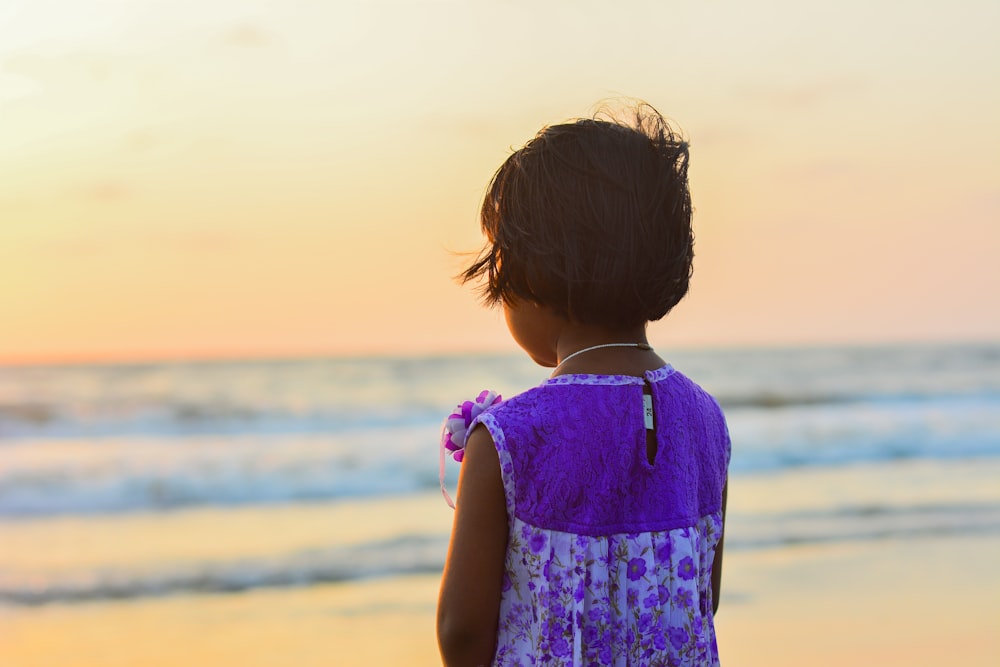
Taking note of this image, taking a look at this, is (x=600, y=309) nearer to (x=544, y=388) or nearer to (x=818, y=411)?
(x=544, y=388)

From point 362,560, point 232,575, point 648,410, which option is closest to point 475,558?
point 648,410

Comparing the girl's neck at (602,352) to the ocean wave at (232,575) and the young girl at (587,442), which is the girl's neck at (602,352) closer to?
the young girl at (587,442)

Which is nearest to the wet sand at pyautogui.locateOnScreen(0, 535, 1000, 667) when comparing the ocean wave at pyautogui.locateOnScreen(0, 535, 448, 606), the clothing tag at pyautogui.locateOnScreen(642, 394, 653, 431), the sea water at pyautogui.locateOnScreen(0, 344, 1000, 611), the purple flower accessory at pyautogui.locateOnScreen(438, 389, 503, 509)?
the ocean wave at pyautogui.locateOnScreen(0, 535, 448, 606)

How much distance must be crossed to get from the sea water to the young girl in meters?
4.80

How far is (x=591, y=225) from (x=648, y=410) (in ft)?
0.90

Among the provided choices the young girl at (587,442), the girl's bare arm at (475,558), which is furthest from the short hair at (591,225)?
the girl's bare arm at (475,558)

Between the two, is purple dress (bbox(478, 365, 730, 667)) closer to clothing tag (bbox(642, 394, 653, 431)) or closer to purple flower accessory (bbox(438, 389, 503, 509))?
clothing tag (bbox(642, 394, 653, 431))

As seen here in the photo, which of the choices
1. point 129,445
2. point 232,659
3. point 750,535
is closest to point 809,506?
point 750,535

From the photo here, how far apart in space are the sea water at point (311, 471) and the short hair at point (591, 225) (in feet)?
15.9

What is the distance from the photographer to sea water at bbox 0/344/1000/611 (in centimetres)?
664

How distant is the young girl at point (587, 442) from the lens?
4.68 feet

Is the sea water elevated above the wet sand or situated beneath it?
elevated above

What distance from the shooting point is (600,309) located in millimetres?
1509

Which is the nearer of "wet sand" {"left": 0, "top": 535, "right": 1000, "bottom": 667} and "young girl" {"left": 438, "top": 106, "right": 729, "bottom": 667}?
"young girl" {"left": 438, "top": 106, "right": 729, "bottom": 667}
